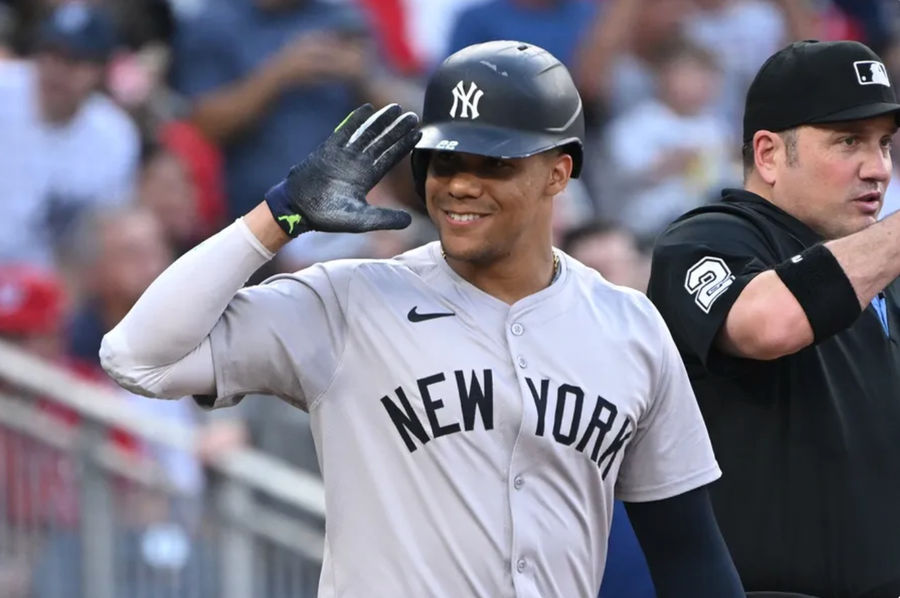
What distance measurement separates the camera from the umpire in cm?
355

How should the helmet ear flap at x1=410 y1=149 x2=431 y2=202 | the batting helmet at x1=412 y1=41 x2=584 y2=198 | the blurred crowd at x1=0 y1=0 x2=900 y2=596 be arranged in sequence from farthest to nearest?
the blurred crowd at x1=0 y1=0 x2=900 y2=596, the helmet ear flap at x1=410 y1=149 x2=431 y2=202, the batting helmet at x1=412 y1=41 x2=584 y2=198

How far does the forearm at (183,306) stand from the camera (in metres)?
2.94

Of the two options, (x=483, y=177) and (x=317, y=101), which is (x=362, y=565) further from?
(x=317, y=101)

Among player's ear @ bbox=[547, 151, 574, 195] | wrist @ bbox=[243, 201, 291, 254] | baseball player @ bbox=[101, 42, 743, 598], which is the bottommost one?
baseball player @ bbox=[101, 42, 743, 598]

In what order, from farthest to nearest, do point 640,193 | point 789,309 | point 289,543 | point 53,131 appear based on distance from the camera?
point 640,193
point 53,131
point 289,543
point 789,309

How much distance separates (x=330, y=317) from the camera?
10.5ft

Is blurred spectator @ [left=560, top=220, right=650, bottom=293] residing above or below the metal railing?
above

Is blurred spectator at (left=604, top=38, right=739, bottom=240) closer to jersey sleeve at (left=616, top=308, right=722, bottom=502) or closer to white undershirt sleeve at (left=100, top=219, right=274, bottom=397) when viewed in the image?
jersey sleeve at (left=616, top=308, right=722, bottom=502)

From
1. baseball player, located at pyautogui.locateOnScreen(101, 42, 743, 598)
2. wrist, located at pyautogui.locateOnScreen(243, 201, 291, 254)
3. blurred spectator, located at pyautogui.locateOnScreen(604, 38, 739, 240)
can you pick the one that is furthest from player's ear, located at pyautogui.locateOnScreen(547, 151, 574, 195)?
blurred spectator, located at pyautogui.locateOnScreen(604, 38, 739, 240)

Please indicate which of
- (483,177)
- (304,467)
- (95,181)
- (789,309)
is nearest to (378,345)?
(483,177)

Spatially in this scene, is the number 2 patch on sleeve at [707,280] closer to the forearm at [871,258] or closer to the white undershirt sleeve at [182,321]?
the forearm at [871,258]

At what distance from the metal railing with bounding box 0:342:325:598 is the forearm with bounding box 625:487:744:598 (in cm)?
271

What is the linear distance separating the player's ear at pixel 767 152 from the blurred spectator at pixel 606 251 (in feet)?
11.2

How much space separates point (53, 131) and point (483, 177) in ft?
15.5
